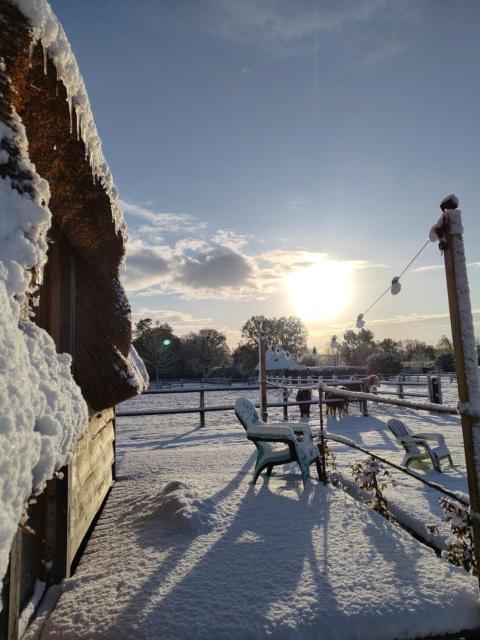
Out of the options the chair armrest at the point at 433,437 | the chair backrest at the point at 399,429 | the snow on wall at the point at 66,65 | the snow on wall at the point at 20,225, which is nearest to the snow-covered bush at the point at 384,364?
the chair backrest at the point at 399,429

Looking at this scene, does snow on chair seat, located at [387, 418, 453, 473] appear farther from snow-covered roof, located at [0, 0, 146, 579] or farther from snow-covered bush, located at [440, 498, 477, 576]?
snow-covered roof, located at [0, 0, 146, 579]

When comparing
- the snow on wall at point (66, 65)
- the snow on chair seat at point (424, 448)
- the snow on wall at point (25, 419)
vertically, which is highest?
the snow on wall at point (66, 65)

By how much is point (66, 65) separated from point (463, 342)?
209cm

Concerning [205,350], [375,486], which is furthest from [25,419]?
[205,350]

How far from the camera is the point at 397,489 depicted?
414 cm

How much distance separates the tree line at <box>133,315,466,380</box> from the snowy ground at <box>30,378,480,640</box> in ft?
106

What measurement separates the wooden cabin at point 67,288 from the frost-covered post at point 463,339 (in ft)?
6.07

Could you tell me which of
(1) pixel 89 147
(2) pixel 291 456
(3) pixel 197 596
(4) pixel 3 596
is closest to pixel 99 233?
(1) pixel 89 147

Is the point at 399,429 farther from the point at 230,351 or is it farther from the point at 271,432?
the point at 230,351

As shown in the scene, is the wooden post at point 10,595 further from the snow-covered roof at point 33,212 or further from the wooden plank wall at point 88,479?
the snow-covered roof at point 33,212

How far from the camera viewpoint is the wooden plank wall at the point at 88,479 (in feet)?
7.86

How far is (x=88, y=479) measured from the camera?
9.59ft

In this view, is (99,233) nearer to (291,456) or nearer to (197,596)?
(197,596)

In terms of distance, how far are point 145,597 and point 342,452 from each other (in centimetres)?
501
